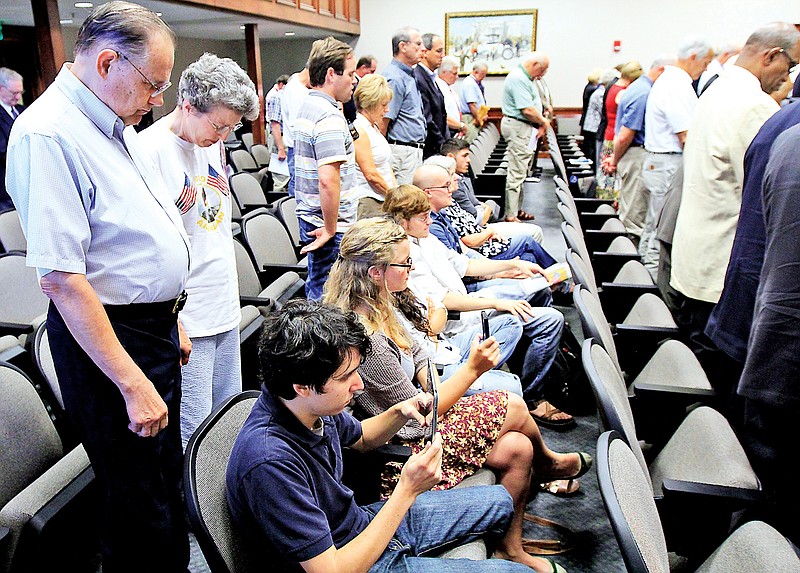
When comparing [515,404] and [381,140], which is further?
[381,140]

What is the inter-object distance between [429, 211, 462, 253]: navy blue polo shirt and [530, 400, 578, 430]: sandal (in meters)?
0.85

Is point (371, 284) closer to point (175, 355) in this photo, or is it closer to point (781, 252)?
point (175, 355)

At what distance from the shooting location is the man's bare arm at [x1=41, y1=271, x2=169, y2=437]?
108cm

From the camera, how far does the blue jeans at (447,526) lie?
4.16 feet

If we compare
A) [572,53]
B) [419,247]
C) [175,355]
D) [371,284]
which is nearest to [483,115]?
[572,53]

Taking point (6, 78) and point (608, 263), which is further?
point (6, 78)

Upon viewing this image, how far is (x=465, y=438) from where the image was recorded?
1.65 m

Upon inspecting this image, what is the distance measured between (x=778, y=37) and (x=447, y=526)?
2.04m

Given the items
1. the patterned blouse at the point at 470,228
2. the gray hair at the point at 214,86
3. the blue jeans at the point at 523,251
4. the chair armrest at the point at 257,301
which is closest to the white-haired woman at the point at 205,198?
the gray hair at the point at 214,86

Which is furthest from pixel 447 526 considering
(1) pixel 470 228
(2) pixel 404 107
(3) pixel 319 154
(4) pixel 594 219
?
(2) pixel 404 107

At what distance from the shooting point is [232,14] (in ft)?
19.6

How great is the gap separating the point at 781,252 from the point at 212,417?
126 centimetres

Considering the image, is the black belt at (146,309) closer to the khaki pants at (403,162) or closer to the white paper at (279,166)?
the khaki pants at (403,162)

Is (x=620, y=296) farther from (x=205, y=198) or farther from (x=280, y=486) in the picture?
(x=280, y=486)
